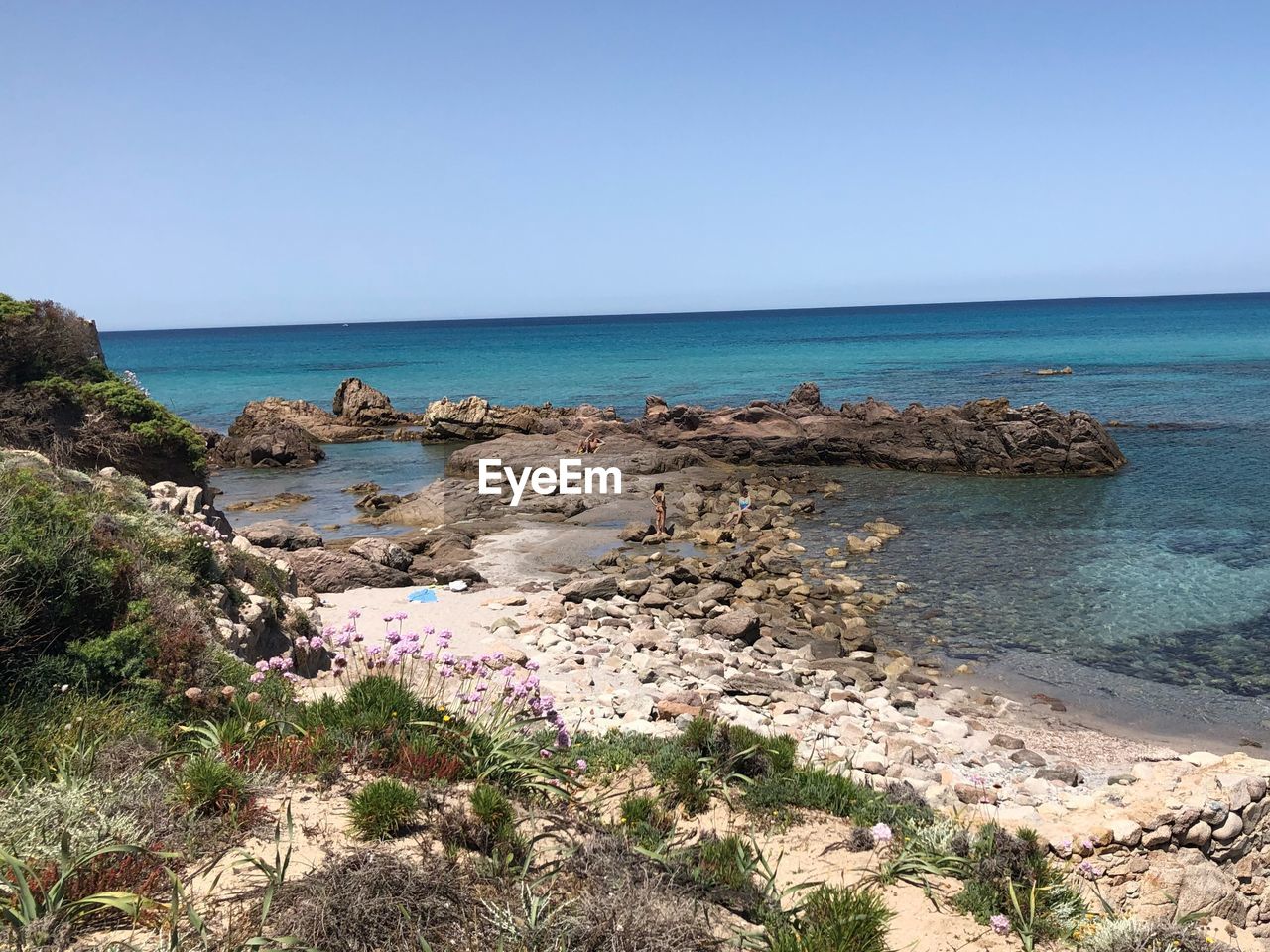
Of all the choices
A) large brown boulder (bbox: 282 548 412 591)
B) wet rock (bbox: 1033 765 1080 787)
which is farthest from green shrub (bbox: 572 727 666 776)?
large brown boulder (bbox: 282 548 412 591)

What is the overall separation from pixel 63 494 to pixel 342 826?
658 cm

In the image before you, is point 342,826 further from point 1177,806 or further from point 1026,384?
point 1026,384

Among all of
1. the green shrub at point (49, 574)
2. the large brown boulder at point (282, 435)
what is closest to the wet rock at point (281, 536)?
the green shrub at point (49, 574)

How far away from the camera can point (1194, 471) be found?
31125 millimetres

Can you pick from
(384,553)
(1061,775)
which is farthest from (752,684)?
(384,553)

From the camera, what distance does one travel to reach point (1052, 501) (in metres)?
28.5

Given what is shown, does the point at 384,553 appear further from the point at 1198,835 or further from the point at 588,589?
the point at 1198,835

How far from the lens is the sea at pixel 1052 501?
1552cm

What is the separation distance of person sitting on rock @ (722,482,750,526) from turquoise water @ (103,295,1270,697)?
317 cm

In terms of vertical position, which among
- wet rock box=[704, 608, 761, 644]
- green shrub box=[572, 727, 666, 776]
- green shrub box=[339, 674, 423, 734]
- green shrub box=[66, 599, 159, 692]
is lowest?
wet rock box=[704, 608, 761, 644]

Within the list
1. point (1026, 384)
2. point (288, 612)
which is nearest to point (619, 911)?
point (288, 612)

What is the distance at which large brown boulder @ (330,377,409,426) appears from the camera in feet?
170

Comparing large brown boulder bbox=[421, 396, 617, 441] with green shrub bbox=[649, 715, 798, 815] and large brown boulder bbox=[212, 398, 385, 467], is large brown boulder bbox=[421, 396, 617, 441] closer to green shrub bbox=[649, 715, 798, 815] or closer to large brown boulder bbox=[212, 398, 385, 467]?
large brown boulder bbox=[212, 398, 385, 467]

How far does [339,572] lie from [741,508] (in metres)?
13.5
